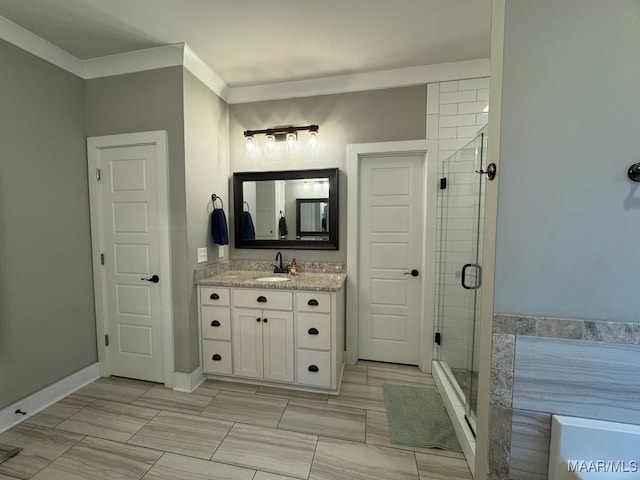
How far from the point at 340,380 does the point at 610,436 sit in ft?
5.65

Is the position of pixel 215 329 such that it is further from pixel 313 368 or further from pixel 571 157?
pixel 571 157

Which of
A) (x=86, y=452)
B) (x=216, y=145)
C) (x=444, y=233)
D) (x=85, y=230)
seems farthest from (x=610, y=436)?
(x=85, y=230)

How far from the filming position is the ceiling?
165cm

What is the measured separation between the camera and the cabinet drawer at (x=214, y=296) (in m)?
2.23

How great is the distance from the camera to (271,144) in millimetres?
2604

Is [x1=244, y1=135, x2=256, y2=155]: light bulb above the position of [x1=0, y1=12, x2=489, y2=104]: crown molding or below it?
below

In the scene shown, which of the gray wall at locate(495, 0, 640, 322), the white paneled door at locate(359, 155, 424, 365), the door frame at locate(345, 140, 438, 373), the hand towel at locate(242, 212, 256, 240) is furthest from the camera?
the hand towel at locate(242, 212, 256, 240)

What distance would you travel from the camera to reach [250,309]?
7.20 ft

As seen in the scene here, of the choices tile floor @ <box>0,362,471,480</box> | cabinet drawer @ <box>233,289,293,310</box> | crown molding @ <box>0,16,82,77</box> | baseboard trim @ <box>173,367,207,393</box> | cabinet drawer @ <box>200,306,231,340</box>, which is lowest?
tile floor @ <box>0,362,471,480</box>

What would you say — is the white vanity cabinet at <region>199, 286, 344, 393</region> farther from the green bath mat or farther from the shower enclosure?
the shower enclosure

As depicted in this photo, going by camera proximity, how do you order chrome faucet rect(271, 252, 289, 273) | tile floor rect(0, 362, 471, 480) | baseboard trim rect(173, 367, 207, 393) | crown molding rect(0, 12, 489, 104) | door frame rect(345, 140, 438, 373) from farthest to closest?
chrome faucet rect(271, 252, 289, 273)
door frame rect(345, 140, 438, 373)
baseboard trim rect(173, 367, 207, 393)
crown molding rect(0, 12, 489, 104)
tile floor rect(0, 362, 471, 480)

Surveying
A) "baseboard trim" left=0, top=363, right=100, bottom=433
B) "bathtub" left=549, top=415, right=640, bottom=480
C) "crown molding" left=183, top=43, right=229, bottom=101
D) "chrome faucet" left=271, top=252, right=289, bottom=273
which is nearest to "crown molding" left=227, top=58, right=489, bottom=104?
"crown molding" left=183, top=43, right=229, bottom=101

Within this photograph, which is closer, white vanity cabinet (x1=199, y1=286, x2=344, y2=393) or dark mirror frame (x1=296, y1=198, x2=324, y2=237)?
white vanity cabinet (x1=199, y1=286, x2=344, y2=393)

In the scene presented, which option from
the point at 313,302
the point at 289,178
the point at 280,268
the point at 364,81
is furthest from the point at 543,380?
the point at 364,81
